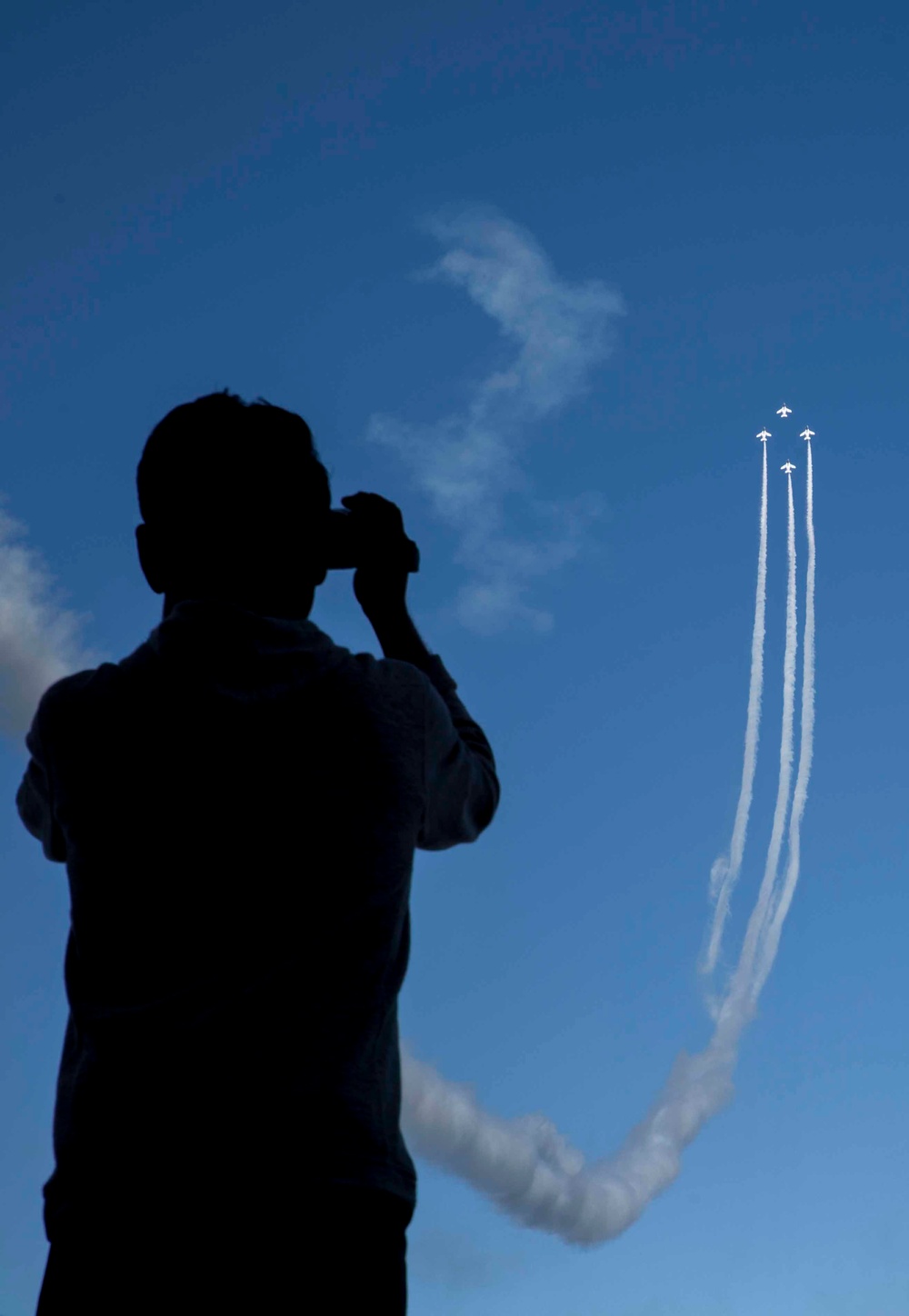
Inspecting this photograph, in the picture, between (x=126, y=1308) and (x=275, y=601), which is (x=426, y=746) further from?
(x=126, y=1308)

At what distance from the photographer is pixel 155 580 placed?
490 centimetres

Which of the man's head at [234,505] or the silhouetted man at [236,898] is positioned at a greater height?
the man's head at [234,505]

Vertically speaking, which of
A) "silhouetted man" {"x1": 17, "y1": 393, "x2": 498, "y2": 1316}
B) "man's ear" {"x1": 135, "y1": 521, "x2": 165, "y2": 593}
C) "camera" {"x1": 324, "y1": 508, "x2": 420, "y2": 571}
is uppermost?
"camera" {"x1": 324, "y1": 508, "x2": 420, "y2": 571}

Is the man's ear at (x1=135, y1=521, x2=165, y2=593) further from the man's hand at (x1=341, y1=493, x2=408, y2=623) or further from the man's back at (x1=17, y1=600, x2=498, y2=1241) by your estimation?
the man's hand at (x1=341, y1=493, x2=408, y2=623)

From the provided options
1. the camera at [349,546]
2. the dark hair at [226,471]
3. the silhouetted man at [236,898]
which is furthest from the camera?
the camera at [349,546]

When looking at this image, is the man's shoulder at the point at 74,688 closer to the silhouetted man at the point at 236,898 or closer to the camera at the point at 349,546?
the silhouetted man at the point at 236,898

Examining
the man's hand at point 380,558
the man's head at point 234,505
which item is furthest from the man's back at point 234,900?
the man's hand at point 380,558

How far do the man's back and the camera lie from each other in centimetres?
47

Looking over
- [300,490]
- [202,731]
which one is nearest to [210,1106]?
[202,731]

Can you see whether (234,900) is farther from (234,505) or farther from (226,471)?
(226,471)

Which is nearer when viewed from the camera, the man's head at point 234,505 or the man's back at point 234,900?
the man's back at point 234,900

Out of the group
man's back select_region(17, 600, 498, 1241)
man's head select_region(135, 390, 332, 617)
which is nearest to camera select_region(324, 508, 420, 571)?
man's head select_region(135, 390, 332, 617)

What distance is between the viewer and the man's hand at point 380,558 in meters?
5.06

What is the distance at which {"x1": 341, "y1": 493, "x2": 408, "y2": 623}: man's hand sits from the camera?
5059 millimetres
